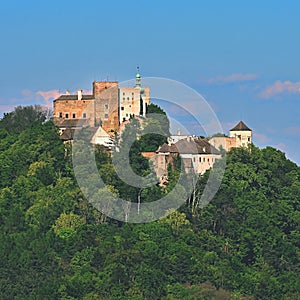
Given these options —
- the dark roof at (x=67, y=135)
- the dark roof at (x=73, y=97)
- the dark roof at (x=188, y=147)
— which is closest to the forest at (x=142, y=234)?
the dark roof at (x=67, y=135)

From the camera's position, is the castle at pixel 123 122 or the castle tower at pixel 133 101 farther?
the castle tower at pixel 133 101

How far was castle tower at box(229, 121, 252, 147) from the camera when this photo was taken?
89750 mm

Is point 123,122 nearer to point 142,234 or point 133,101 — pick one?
point 133,101

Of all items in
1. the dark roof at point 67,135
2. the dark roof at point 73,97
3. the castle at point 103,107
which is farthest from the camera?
the dark roof at point 73,97

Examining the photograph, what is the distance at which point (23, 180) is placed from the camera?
3482 inches

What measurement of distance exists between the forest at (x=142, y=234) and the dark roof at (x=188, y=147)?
1.06 meters

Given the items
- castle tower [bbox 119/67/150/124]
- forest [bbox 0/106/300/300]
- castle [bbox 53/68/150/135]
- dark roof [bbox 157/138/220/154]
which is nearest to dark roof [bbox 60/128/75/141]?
castle [bbox 53/68/150/135]

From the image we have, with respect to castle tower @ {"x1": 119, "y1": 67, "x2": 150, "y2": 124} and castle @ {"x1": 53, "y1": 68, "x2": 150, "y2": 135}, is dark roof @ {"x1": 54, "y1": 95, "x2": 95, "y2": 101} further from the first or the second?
castle tower @ {"x1": 119, "y1": 67, "x2": 150, "y2": 124}

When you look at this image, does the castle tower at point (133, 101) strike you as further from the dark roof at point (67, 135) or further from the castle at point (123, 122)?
the dark roof at point (67, 135)

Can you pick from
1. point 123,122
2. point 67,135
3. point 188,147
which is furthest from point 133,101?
point 188,147

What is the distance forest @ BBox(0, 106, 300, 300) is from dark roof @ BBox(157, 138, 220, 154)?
1.06m

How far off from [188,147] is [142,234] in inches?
233

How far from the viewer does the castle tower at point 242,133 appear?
89.8 m

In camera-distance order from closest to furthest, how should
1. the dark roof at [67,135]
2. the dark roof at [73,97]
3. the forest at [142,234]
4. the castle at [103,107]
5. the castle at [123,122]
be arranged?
the forest at [142,234]
the castle at [123,122]
the dark roof at [67,135]
the castle at [103,107]
the dark roof at [73,97]
